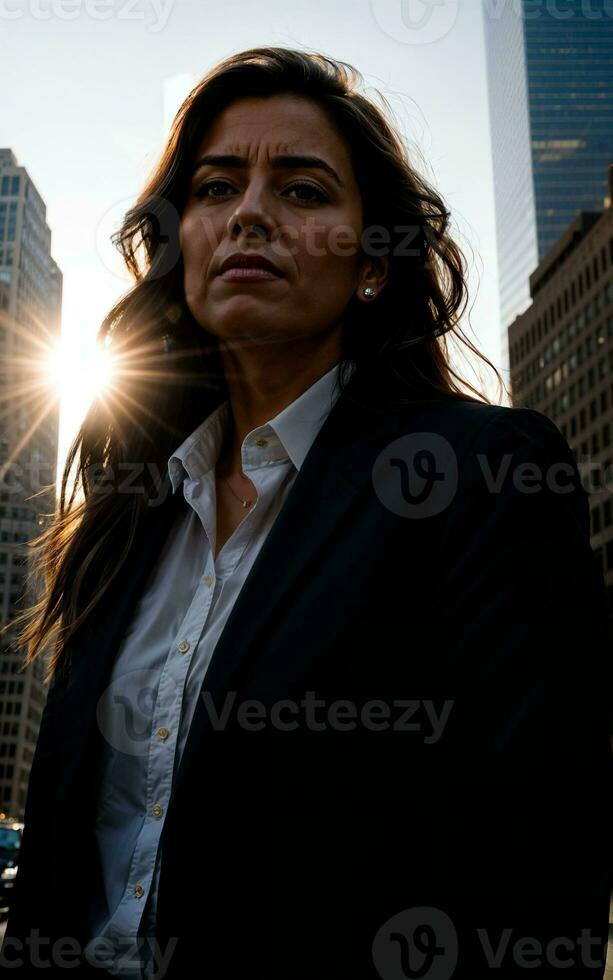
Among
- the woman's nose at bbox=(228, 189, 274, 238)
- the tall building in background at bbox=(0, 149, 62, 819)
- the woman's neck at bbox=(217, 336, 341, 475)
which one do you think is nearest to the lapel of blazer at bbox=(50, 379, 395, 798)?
the woman's neck at bbox=(217, 336, 341, 475)

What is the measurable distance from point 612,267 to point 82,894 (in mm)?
68895

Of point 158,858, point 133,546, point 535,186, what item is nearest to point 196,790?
point 158,858

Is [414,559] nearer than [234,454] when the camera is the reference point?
Yes

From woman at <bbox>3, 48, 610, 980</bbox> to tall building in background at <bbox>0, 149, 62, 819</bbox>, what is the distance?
89.4 m

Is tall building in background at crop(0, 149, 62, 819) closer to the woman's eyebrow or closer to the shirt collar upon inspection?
the woman's eyebrow

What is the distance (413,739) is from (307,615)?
295 mm

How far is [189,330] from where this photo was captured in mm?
2859

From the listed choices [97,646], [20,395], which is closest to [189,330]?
[97,646]

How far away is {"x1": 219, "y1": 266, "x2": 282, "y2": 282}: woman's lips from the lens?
7.29 feet

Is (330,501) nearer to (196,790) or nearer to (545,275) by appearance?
(196,790)

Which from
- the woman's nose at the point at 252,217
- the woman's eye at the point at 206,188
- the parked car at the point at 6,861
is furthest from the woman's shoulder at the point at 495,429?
the parked car at the point at 6,861

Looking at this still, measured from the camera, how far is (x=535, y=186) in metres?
114

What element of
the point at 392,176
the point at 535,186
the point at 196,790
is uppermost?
the point at 535,186

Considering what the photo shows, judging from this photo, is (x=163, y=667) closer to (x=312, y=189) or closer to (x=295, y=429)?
(x=295, y=429)
